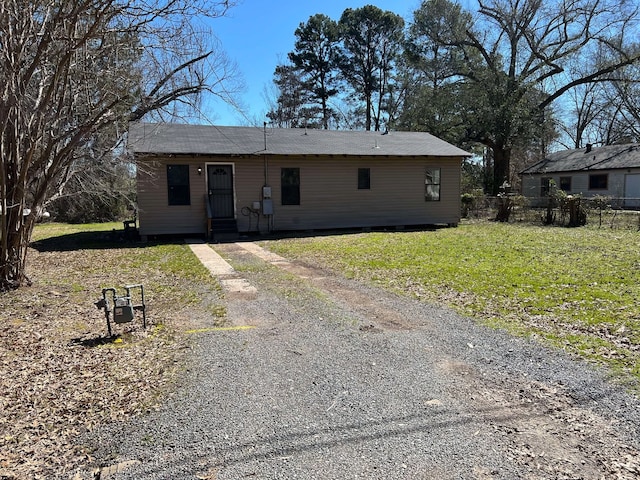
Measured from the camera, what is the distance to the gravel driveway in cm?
234

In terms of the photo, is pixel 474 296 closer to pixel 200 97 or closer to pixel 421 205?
pixel 200 97

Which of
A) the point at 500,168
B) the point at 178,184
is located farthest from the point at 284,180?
the point at 500,168

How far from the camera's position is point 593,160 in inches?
1098

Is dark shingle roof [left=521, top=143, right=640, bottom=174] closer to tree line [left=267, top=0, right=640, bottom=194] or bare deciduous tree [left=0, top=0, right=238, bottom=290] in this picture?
tree line [left=267, top=0, right=640, bottom=194]

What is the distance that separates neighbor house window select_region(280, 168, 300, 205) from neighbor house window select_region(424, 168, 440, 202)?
4.91 meters

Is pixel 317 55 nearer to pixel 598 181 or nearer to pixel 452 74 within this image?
pixel 452 74

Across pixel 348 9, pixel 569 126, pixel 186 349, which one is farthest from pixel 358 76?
pixel 186 349

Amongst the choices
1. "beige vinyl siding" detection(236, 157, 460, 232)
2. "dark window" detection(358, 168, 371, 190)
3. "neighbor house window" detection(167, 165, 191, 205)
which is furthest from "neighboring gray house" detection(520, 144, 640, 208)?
"neighbor house window" detection(167, 165, 191, 205)

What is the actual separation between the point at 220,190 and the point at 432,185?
7.76m

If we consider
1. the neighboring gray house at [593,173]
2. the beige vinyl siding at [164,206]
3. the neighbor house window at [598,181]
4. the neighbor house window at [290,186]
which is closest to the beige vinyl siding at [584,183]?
the neighboring gray house at [593,173]

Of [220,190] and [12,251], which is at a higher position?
[220,190]

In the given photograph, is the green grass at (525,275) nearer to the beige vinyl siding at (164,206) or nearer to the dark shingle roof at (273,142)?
the beige vinyl siding at (164,206)

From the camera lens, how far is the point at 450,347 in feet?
13.4

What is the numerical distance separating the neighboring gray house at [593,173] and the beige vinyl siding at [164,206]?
18.3 metres
